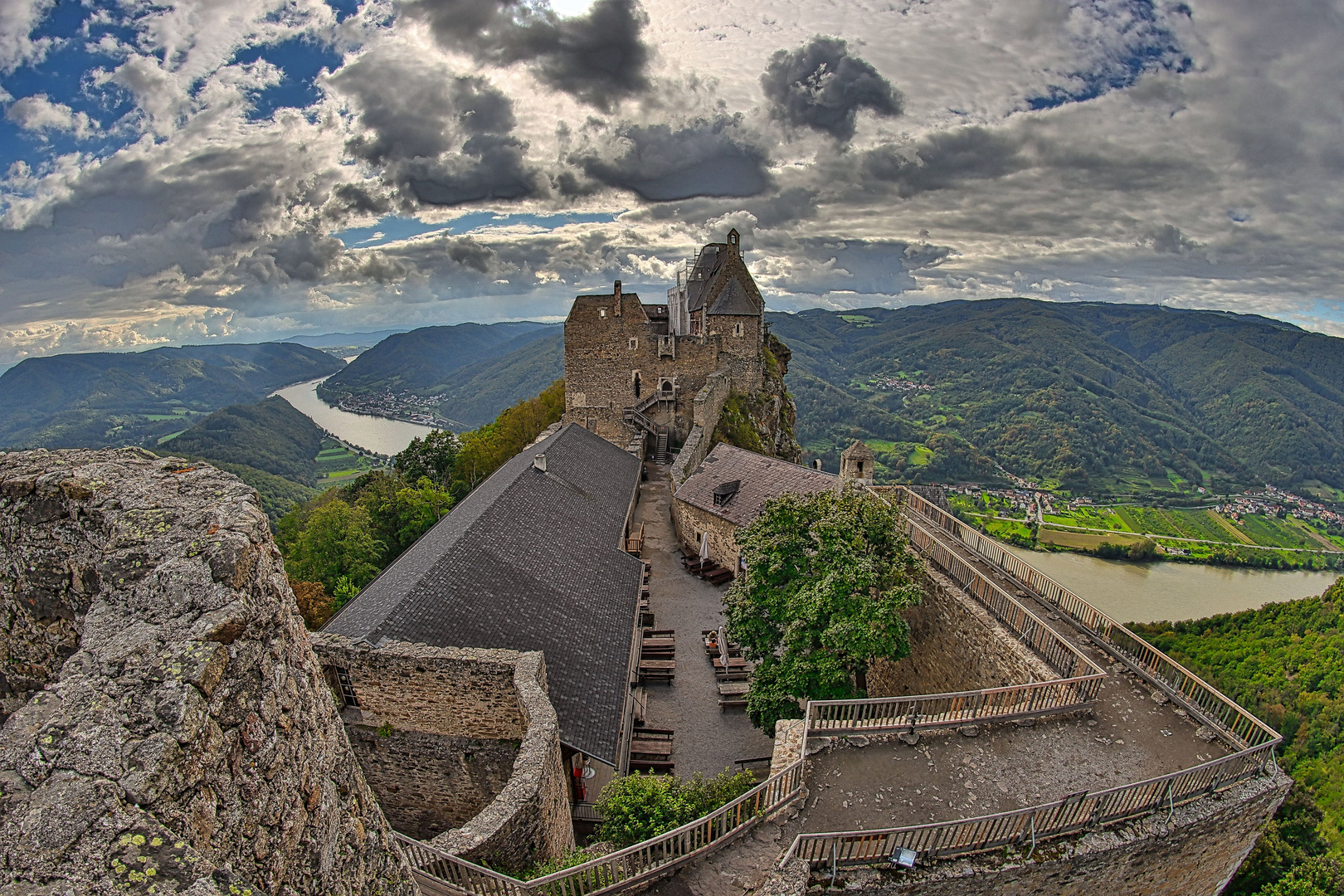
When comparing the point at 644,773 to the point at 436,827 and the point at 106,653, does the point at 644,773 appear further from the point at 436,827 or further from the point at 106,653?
the point at 106,653

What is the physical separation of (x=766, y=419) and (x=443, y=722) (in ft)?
102

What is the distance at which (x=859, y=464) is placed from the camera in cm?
1775

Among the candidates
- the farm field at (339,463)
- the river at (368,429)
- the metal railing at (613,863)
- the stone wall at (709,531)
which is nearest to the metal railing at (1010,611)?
the metal railing at (613,863)

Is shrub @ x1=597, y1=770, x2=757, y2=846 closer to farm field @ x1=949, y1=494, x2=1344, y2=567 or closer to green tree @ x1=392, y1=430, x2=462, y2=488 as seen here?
green tree @ x1=392, y1=430, x2=462, y2=488

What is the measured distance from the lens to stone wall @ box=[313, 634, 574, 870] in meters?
11.0

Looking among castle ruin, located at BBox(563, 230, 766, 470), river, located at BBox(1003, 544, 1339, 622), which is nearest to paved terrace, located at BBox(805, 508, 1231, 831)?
castle ruin, located at BBox(563, 230, 766, 470)

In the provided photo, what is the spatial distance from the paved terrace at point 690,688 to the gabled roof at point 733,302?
52.2 feet

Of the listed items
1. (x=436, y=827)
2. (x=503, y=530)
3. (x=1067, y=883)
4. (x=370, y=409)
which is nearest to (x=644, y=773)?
(x=436, y=827)

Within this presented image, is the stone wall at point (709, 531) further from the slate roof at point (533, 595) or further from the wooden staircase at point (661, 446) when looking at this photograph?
the wooden staircase at point (661, 446)

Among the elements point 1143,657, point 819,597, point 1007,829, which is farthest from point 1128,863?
point 819,597

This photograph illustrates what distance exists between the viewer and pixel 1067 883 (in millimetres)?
7902

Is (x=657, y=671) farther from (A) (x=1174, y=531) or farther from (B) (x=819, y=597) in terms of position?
(A) (x=1174, y=531)

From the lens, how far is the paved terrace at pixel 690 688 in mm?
15258

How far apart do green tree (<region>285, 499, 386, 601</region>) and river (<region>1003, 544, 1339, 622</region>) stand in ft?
202
